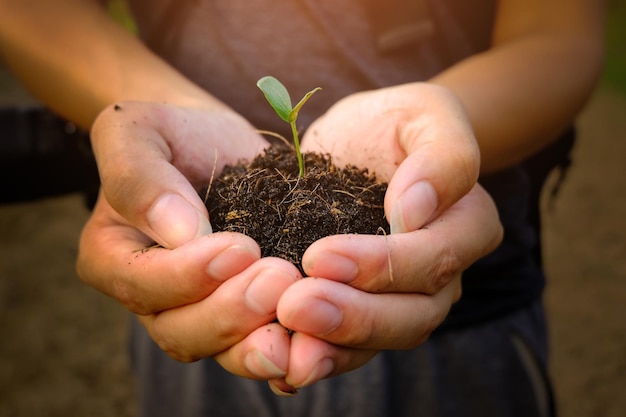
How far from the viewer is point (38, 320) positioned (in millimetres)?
2500

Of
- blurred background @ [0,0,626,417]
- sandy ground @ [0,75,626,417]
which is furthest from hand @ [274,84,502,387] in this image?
sandy ground @ [0,75,626,417]

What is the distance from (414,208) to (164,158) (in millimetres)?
391

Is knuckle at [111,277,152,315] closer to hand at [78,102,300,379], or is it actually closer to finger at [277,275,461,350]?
hand at [78,102,300,379]

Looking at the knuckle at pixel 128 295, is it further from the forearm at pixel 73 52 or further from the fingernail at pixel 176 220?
the forearm at pixel 73 52

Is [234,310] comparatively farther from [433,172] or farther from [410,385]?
[410,385]

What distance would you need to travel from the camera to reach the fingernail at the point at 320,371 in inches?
30.1

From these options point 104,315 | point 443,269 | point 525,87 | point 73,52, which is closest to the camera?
point 443,269

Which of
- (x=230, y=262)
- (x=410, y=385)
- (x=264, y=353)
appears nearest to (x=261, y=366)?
(x=264, y=353)

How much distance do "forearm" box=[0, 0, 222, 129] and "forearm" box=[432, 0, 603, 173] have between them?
644 mm

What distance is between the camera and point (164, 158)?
0.91 m

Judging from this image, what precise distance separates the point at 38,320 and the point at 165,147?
187cm

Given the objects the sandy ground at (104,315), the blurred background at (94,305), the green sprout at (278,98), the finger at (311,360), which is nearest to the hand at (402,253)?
the finger at (311,360)

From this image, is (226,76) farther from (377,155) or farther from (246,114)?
(377,155)

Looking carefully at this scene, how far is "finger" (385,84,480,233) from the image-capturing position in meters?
0.85
